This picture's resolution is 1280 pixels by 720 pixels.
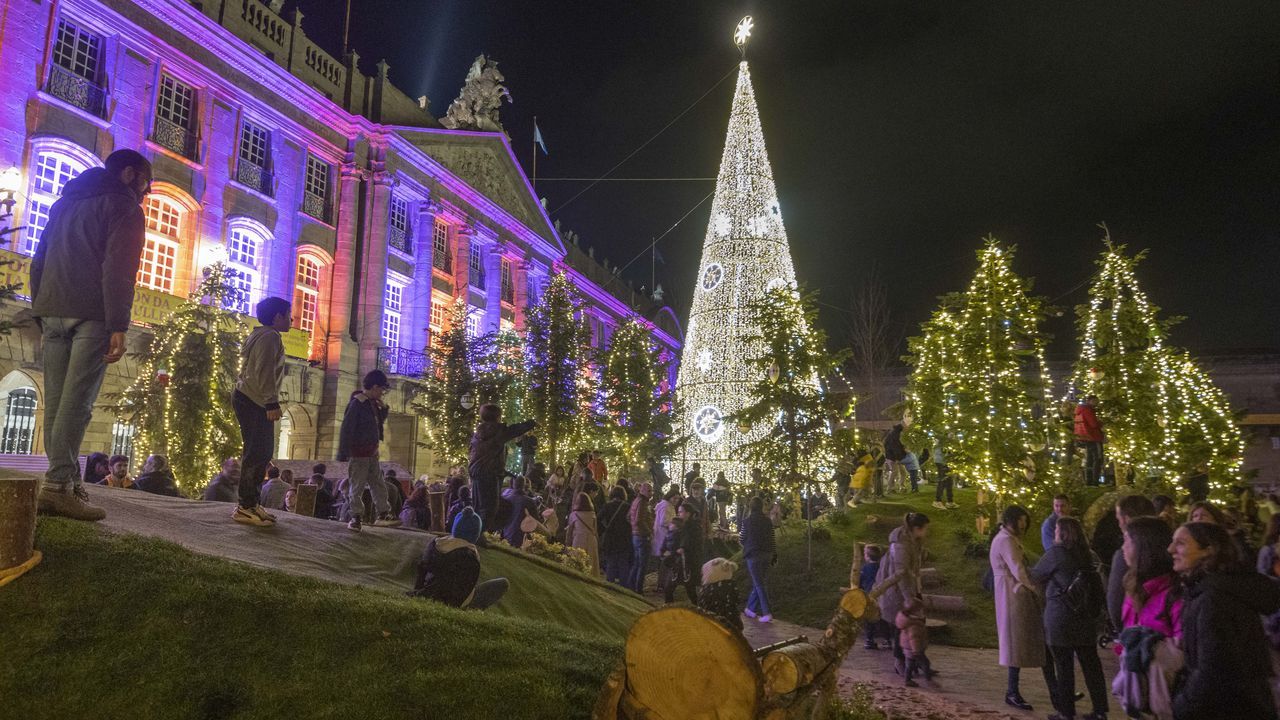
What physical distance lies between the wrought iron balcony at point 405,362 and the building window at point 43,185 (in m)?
11.5

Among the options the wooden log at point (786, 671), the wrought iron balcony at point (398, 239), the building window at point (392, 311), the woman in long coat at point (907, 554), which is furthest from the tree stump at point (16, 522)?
the wrought iron balcony at point (398, 239)

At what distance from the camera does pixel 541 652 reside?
480 cm

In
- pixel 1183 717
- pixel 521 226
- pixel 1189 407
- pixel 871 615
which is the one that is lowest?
pixel 1183 717

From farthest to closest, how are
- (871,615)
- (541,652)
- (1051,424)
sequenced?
(1051,424) < (541,652) < (871,615)

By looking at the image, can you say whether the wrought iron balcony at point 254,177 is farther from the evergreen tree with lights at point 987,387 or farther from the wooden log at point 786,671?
the wooden log at point 786,671

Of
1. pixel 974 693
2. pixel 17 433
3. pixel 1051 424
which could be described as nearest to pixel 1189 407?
pixel 1051 424

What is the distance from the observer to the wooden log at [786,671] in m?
2.80

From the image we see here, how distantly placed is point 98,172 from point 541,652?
470 cm

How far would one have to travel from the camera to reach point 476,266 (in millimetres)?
36062

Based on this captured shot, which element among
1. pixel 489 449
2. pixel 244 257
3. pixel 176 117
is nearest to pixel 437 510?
pixel 489 449

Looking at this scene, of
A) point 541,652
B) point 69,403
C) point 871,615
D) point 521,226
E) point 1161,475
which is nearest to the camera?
point 871,615

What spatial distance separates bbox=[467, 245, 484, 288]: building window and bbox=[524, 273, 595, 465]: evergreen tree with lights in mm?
9466

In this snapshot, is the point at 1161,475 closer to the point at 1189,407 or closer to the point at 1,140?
the point at 1189,407

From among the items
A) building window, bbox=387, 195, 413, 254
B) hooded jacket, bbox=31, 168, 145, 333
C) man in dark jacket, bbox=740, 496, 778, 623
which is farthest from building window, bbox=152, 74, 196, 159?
man in dark jacket, bbox=740, 496, 778, 623
